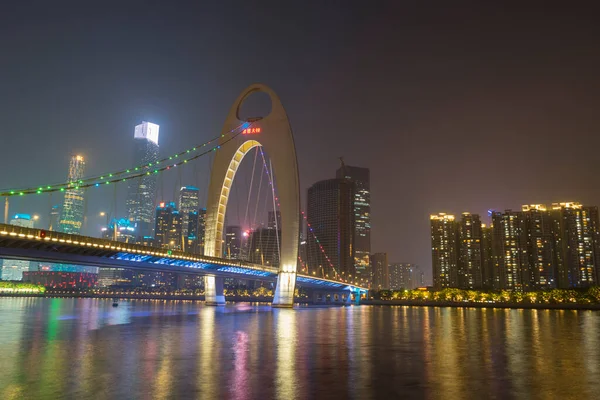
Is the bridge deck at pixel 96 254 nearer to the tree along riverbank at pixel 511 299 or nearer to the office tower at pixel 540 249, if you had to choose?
the tree along riverbank at pixel 511 299

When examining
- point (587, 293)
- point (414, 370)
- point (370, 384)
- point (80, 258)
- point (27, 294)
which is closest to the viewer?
point (370, 384)

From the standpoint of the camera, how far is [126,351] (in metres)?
19.8

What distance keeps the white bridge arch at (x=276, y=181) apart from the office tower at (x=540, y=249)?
9478 centimetres

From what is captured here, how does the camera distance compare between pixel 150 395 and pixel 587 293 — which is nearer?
pixel 150 395

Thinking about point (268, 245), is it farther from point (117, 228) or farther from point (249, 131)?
point (249, 131)

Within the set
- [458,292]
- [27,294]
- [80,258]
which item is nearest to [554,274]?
[458,292]

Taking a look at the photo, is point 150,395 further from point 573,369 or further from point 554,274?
point 554,274

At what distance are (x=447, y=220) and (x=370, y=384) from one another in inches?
6555

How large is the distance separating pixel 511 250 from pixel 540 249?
8.07m

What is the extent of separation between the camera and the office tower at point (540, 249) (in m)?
138

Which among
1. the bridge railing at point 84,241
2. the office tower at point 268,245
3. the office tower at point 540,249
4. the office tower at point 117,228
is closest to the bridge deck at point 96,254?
the bridge railing at point 84,241

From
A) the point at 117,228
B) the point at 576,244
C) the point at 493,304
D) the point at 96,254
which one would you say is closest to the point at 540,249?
the point at 576,244

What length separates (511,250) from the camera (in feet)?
477

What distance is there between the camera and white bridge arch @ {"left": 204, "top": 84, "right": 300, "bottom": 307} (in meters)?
73.9
